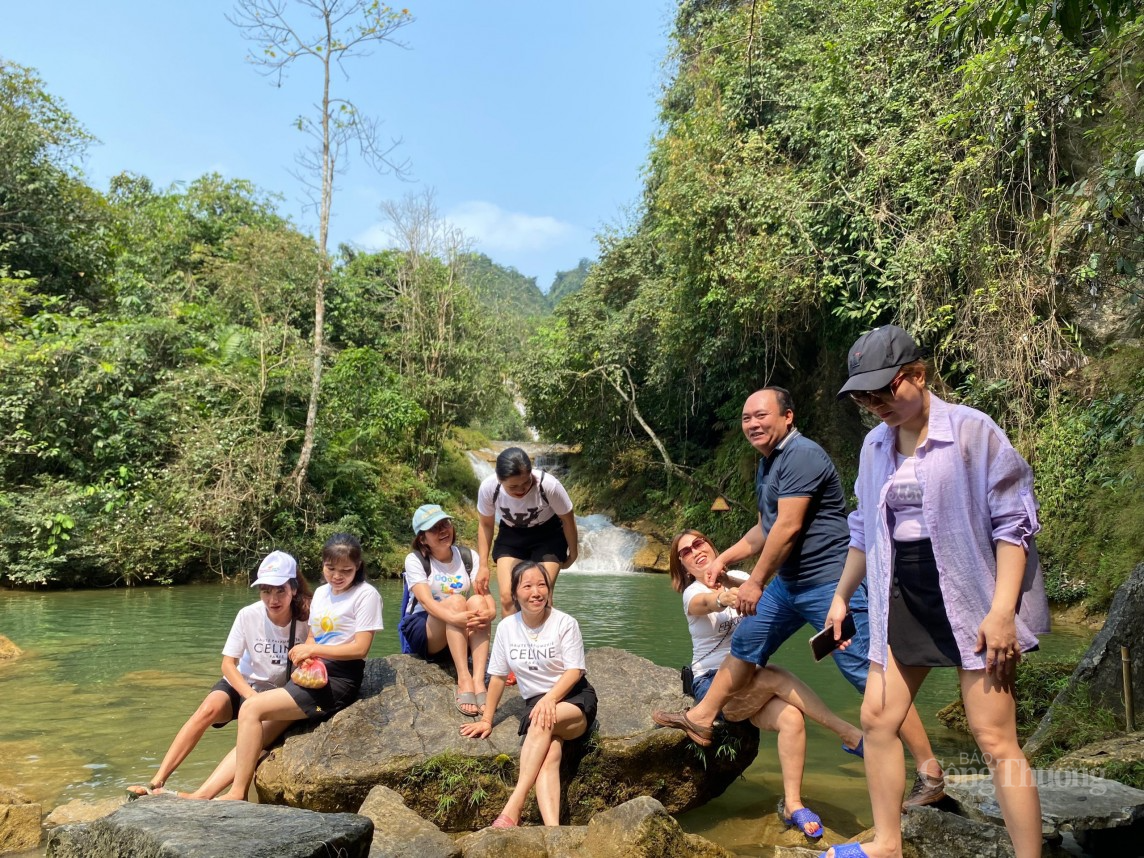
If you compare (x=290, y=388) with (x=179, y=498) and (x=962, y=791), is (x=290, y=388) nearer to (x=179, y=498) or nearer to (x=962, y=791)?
(x=179, y=498)

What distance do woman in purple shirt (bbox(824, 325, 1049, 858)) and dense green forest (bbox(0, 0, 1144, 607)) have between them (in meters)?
1.80

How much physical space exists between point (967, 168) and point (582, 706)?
10.2 m

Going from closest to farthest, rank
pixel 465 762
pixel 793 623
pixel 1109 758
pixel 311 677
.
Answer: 1. pixel 1109 758
2. pixel 793 623
3. pixel 465 762
4. pixel 311 677

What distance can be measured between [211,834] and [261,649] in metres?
2.20

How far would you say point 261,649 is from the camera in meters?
4.95

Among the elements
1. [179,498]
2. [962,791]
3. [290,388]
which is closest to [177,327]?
[290,388]

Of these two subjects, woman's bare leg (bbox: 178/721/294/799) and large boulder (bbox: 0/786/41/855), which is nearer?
large boulder (bbox: 0/786/41/855)

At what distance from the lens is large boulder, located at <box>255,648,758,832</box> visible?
4371 mm

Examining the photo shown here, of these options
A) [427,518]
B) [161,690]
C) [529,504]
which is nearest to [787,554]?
[529,504]

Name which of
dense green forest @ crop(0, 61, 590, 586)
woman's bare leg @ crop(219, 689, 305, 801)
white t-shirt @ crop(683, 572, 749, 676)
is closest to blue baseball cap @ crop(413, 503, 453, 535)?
woman's bare leg @ crop(219, 689, 305, 801)

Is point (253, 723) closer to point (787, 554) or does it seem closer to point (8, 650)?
point (787, 554)

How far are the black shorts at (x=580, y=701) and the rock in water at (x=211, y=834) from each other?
1464 millimetres

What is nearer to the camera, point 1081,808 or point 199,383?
point 1081,808

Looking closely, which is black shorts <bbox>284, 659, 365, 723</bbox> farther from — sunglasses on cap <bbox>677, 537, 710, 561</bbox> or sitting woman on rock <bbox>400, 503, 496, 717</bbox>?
sunglasses on cap <bbox>677, 537, 710, 561</bbox>
